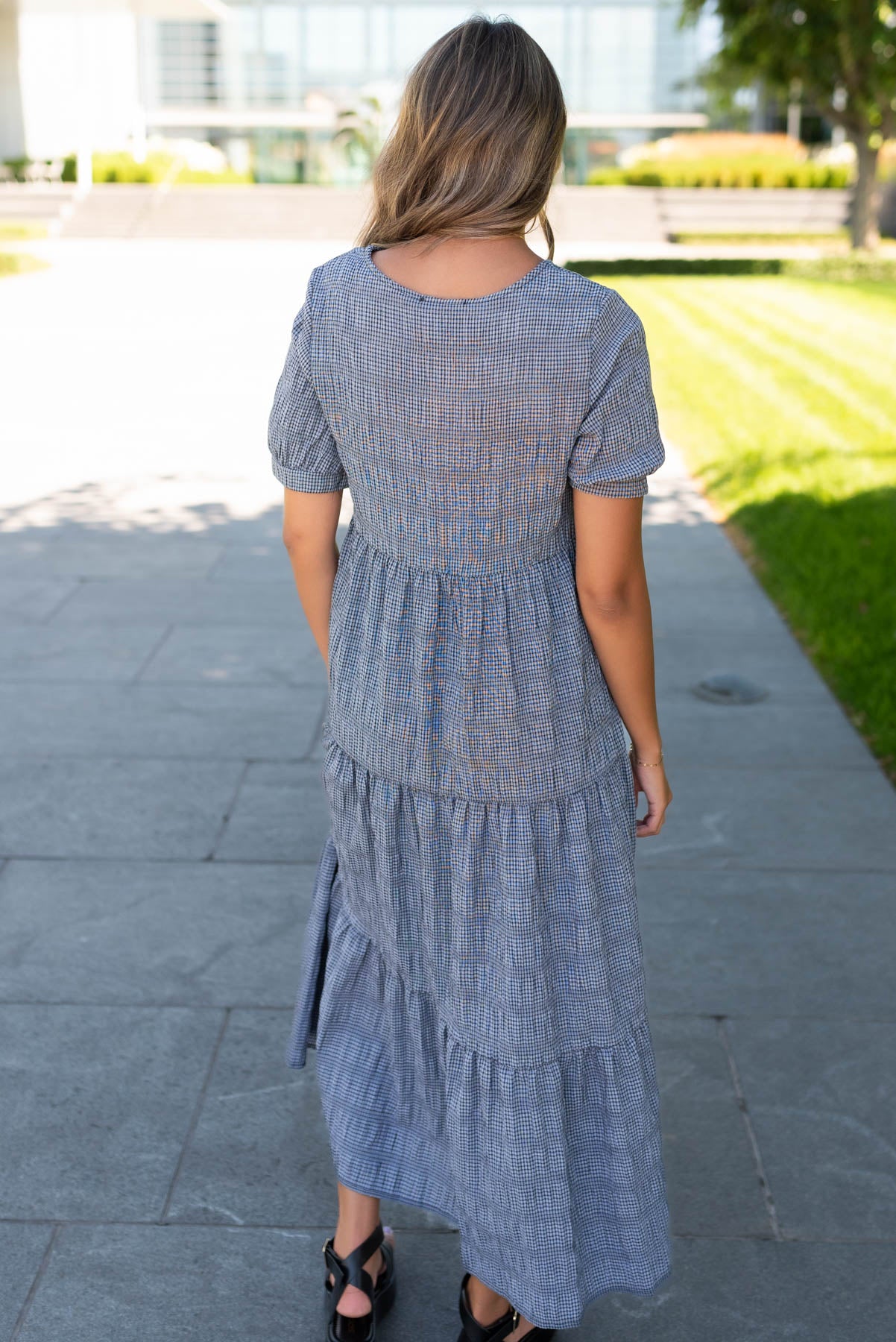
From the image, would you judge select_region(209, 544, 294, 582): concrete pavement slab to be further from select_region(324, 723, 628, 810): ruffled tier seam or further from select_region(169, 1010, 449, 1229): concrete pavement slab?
select_region(324, 723, 628, 810): ruffled tier seam

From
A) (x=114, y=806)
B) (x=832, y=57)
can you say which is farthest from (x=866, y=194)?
(x=114, y=806)

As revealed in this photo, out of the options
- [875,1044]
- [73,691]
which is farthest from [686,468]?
[875,1044]

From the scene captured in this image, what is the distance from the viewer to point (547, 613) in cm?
182

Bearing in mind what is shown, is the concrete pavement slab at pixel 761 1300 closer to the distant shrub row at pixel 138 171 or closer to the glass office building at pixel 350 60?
the distant shrub row at pixel 138 171

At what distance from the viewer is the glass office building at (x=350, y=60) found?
51875mm

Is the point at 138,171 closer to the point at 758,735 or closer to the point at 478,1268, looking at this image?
the point at 758,735

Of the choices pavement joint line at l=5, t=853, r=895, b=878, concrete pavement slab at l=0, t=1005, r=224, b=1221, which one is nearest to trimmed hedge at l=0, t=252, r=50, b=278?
pavement joint line at l=5, t=853, r=895, b=878

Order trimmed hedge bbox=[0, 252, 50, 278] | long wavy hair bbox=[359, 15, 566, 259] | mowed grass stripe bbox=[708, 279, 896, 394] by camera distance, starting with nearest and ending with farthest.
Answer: long wavy hair bbox=[359, 15, 566, 259] < mowed grass stripe bbox=[708, 279, 896, 394] < trimmed hedge bbox=[0, 252, 50, 278]

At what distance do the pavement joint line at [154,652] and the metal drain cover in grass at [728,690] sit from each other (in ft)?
7.15

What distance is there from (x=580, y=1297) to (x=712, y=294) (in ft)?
61.1

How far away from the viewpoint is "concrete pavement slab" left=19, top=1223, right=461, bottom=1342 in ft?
7.46

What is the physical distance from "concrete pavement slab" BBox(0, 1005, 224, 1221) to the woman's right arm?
1382mm

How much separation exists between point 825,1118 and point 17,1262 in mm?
1626

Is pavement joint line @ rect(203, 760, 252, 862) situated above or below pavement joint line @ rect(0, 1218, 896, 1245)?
below
